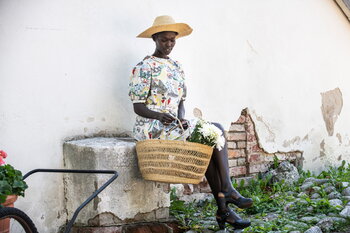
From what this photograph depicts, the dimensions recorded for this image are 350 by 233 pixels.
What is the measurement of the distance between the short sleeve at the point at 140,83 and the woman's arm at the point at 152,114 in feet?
0.16

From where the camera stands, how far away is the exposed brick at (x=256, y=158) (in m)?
5.34

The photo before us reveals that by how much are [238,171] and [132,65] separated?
1.81m

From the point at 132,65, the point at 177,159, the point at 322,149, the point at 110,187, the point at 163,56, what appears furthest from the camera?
the point at 322,149

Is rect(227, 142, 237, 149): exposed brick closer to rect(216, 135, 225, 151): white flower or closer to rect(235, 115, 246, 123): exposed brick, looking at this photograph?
rect(235, 115, 246, 123): exposed brick

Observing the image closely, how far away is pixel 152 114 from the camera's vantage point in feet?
12.1

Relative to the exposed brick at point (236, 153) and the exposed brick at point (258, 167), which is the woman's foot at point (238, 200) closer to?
the exposed brick at point (236, 153)

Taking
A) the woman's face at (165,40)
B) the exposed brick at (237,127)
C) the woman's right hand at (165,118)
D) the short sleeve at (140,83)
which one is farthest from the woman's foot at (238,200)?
the exposed brick at (237,127)

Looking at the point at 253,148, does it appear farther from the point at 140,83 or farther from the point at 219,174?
the point at 140,83

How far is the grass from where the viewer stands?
370 cm

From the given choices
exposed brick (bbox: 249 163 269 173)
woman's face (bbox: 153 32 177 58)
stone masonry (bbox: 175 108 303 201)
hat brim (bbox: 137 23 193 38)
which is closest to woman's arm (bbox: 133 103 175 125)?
woman's face (bbox: 153 32 177 58)

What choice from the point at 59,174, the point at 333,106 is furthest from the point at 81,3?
the point at 333,106

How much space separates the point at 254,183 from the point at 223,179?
1.71m

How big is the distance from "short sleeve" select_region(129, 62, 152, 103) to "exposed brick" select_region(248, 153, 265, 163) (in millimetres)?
2004

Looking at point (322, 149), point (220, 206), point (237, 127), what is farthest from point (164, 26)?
point (322, 149)
